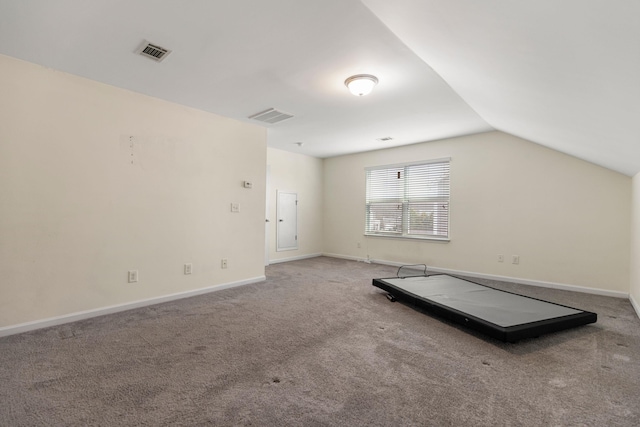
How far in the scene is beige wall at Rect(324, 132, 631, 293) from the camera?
12.4ft

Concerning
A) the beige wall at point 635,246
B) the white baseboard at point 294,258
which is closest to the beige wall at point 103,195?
the white baseboard at point 294,258

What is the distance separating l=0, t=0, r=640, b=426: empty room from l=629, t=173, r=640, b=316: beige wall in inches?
3.4

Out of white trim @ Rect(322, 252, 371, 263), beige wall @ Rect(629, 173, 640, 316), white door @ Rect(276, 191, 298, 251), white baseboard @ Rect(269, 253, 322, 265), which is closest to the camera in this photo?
beige wall @ Rect(629, 173, 640, 316)

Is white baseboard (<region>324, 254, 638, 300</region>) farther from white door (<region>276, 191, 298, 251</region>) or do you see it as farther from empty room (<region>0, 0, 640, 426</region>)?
white door (<region>276, 191, 298, 251</region>)

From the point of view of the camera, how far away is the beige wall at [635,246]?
3141 millimetres

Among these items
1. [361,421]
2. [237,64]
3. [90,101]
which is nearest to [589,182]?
[361,421]

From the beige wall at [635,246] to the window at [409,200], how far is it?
2306 mm

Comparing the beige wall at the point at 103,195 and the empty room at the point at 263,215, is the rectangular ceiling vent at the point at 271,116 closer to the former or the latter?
the empty room at the point at 263,215

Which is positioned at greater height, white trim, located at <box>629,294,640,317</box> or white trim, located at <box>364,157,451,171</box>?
white trim, located at <box>364,157,451,171</box>

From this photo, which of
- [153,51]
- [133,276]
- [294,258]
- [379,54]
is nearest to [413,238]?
[294,258]

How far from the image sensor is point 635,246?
131 inches

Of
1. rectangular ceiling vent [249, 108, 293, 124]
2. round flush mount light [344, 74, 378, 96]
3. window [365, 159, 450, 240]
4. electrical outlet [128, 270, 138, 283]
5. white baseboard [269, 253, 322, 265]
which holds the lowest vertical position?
white baseboard [269, 253, 322, 265]

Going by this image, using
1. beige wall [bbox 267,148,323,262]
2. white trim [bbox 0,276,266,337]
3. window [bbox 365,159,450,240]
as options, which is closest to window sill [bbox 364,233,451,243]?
window [bbox 365,159,450,240]

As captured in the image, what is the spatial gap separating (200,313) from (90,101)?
254 cm
